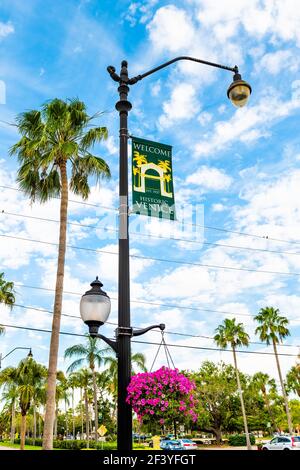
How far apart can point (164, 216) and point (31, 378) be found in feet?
125

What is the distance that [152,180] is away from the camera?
18.8ft

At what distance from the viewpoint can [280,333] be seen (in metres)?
47.0

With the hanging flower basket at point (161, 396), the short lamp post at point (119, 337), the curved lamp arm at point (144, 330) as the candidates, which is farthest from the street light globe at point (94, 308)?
the hanging flower basket at point (161, 396)

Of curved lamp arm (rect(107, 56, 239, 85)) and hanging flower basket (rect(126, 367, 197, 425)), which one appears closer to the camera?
hanging flower basket (rect(126, 367, 197, 425))

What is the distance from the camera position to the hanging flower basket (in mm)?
4504

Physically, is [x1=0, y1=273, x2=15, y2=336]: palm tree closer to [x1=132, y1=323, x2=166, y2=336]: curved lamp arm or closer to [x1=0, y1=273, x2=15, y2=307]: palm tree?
[x1=0, y1=273, x2=15, y2=307]: palm tree

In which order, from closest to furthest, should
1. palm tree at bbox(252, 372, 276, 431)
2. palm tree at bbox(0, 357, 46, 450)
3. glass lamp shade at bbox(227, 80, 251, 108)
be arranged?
glass lamp shade at bbox(227, 80, 251, 108)
palm tree at bbox(0, 357, 46, 450)
palm tree at bbox(252, 372, 276, 431)

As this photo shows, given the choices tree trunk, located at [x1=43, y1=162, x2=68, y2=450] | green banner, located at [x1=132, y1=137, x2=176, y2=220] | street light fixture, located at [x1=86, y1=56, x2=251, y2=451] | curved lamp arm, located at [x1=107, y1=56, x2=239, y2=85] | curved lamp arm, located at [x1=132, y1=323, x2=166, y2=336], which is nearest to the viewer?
street light fixture, located at [x1=86, y1=56, x2=251, y2=451]

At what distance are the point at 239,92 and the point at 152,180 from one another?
225 cm

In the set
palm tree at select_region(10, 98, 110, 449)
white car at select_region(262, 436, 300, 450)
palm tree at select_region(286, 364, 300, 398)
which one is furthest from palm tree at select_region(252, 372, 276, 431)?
palm tree at select_region(10, 98, 110, 449)

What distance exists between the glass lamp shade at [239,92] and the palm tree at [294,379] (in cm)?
7321
